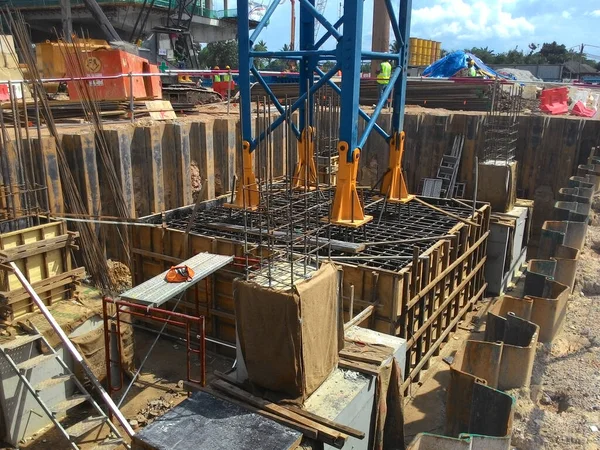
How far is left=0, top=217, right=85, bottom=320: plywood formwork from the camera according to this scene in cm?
729

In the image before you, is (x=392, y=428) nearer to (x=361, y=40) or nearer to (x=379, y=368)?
(x=379, y=368)

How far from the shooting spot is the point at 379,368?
228 inches

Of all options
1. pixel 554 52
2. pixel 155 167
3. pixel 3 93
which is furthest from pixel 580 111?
pixel 554 52

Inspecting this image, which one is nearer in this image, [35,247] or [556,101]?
[35,247]

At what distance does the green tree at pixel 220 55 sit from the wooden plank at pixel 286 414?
66926mm

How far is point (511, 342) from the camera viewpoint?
8609 millimetres

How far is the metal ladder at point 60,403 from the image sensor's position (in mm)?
6473

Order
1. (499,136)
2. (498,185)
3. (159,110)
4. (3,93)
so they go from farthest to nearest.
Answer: (499,136)
(3,93)
(159,110)
(498,185)

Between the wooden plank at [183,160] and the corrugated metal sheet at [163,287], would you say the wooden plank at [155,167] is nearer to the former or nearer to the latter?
the wooden plank at [183,160]

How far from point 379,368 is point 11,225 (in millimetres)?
6161

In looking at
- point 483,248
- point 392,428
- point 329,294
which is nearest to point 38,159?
point 329,294

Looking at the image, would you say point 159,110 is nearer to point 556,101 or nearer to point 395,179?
point 395,179

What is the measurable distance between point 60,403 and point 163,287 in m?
2.14

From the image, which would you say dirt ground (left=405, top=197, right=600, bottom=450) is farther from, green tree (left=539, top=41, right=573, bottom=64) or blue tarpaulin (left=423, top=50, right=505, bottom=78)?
green tree (left=539, top=41, right=573, bottom=64)
